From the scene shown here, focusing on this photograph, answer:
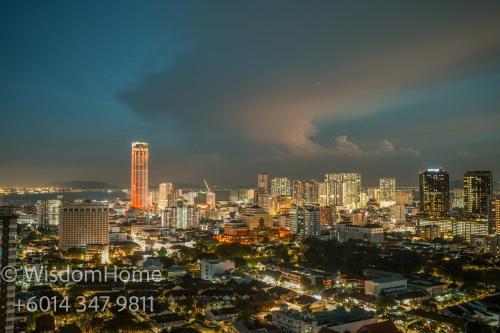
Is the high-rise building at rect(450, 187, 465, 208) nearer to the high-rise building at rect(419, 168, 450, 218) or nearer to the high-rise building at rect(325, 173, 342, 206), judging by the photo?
the high-rise building at rect(419, 168, 450, 218)

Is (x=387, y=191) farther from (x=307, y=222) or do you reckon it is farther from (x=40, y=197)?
(x=40, y=197)

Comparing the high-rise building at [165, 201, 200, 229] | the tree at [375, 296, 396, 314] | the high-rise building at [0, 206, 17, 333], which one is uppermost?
the high-rise building at [0, 206, 17, 333]

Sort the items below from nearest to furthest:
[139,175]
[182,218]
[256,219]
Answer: [256,219]
[182,218]
[139,175]

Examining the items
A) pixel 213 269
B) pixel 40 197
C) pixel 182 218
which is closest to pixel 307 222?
pixel 182 218

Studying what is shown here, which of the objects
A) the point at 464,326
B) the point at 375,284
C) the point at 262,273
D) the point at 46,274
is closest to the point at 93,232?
the point at 46,274

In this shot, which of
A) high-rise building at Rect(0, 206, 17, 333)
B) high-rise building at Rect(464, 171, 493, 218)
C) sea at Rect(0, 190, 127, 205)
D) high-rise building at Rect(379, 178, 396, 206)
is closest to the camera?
high-rise building at Rect(0, 206, 17, 333)

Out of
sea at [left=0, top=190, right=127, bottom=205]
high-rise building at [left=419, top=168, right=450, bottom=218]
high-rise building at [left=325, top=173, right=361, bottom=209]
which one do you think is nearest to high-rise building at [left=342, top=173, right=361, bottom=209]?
high-rise building at [left=325, top=173, right=361, bottom=209]

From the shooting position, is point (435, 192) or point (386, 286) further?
point (435, 192)
